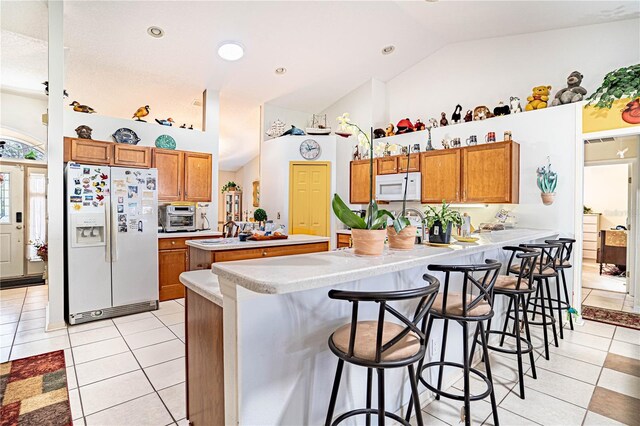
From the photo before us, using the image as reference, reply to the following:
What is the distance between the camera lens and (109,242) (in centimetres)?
373

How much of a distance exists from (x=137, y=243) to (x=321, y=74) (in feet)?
12.8

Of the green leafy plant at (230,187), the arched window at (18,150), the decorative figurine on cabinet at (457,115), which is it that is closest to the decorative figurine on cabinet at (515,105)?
the decorative figurine on cabinet at (457,115)

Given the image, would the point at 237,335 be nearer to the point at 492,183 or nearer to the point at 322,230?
the point at 492,183

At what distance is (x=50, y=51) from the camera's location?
3.35 metres

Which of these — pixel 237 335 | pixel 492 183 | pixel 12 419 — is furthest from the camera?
pixel 492 183

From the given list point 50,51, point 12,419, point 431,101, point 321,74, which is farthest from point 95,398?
point 431,101

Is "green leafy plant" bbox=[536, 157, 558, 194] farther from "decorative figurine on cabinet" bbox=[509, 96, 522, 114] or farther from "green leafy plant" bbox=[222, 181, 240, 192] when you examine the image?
"green leafy plant" bbox=[222, 181, 240, 192]

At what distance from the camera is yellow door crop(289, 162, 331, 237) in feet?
19.4

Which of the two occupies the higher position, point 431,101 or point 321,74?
point 321,74

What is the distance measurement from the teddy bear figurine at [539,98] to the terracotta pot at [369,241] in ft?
12.5

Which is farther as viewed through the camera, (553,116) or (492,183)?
(492,183)

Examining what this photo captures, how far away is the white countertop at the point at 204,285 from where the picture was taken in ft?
4.54

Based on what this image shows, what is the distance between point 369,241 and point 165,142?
14.6ft

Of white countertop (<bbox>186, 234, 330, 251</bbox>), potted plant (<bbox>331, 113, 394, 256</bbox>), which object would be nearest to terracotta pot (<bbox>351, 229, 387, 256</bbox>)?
potted plant (<bbox>331, 113, 394, 256</bbox>)
